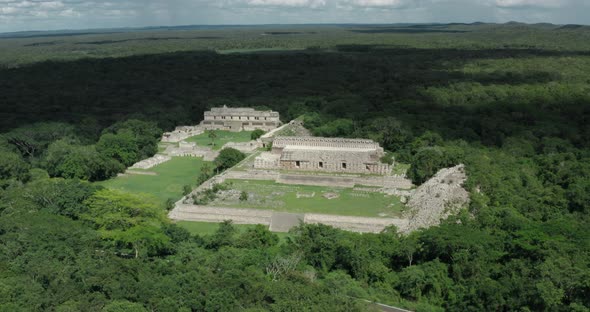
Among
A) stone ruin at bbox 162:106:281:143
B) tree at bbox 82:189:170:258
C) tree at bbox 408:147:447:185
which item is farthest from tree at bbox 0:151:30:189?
tree at bbox 408:147:447:185

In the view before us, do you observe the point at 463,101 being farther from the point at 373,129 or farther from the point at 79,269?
the point at 79,269

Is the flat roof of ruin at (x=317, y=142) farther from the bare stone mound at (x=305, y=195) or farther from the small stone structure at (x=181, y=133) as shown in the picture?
the small stone structure at (x=181, y=133)

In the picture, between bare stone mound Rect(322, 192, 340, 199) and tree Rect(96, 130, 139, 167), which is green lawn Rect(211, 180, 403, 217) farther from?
tree Rect(96, 130, 139, 167)

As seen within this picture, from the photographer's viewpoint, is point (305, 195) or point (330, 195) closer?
point (330, 195)

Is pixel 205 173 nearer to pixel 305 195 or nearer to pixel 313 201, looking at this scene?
pixel 305 195

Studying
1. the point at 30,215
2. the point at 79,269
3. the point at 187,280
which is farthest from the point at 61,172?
the point at 187,280

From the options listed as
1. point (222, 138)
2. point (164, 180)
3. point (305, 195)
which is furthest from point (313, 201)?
point (222, 138)
